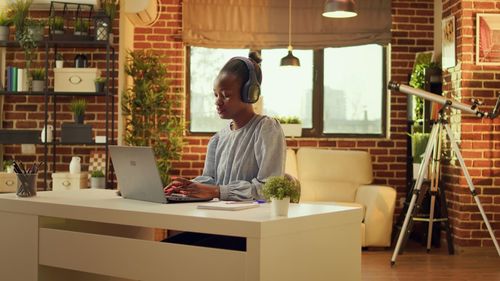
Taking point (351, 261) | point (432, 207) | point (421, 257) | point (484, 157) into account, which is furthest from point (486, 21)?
point (351, 261)

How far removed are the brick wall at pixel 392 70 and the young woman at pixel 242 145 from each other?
171 inches

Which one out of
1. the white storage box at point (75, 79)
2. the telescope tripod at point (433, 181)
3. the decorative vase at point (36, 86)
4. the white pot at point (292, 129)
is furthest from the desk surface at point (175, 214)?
the white pot at point (292, 129)

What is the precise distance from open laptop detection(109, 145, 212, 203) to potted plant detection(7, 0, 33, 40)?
13.5ft

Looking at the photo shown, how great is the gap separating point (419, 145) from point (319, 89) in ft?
4.47

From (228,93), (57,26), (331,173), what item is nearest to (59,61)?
(57,26)

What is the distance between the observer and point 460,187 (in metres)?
6.56

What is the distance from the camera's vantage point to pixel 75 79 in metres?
6.83

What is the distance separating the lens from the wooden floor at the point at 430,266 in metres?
5.56

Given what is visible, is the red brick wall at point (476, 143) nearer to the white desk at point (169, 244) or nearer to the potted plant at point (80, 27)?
the potted plant at point (80, 27)

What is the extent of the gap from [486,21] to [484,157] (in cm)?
119

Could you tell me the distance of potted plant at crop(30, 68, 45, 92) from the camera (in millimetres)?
6859

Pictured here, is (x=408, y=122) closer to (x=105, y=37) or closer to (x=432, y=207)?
(x=432, y=207)

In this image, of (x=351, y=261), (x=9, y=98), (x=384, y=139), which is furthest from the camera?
(x=384, y=139)

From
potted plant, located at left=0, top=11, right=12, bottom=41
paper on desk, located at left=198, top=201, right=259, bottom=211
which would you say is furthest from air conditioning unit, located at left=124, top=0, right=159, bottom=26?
paper on desk, located at left=198, top=201, right=259, bottom=211
